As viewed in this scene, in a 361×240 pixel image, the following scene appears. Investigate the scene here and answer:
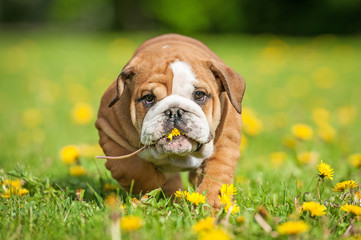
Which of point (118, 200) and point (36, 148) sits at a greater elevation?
point (118, 200)

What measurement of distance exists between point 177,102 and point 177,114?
8 centimetres

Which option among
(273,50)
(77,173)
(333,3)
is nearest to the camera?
(77,173)

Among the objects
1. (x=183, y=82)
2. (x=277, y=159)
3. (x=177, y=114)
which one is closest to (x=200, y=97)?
(x=183, y=82)

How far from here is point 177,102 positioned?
2.79 metres

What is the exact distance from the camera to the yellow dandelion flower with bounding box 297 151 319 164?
13.2ft

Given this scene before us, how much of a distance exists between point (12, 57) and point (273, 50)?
7403 mm

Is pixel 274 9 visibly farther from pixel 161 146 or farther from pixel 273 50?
pixel 161 146

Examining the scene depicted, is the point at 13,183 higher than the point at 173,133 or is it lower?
lower

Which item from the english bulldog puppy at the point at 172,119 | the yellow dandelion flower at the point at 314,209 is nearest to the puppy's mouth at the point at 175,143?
the english bulldog puppy at the point at 172,119

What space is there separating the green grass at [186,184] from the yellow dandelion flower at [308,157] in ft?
0.25

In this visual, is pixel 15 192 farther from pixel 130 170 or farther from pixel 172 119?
pixel 172 119

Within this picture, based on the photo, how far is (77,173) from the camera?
3.54m

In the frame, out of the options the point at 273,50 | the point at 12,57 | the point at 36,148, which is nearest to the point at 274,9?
the point at 273,50

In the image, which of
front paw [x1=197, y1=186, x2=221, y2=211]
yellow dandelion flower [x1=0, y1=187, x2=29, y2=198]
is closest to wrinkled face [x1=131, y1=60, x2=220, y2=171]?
front paw [x1=197, y1=186, x2=221, y2=211]
